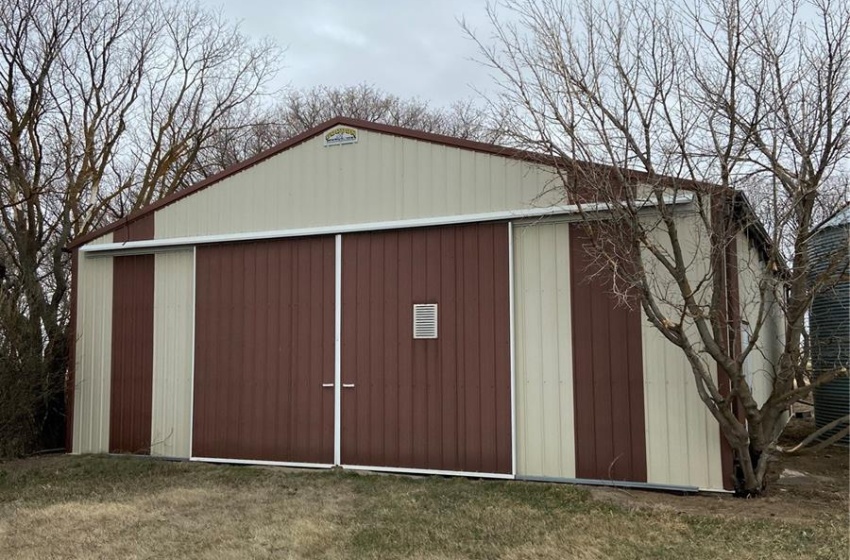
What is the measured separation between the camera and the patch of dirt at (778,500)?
18.0 feet

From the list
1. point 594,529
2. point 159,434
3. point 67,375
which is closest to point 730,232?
point 594,529

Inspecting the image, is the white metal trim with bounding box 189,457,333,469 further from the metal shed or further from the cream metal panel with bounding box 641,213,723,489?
the cream metal panel with bounding box 641,213,723,489

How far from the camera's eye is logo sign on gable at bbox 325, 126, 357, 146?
7871 millimetres

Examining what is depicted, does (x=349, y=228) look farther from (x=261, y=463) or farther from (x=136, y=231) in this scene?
(x=136, y=231)

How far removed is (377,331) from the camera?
758cm

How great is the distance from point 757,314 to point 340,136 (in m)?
5.55

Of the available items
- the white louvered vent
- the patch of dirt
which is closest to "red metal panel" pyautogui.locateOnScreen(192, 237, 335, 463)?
the white louvered vent

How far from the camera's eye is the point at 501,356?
7055 mm

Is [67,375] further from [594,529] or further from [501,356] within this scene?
[594,529]

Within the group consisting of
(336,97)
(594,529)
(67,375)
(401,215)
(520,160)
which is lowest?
(594,529)

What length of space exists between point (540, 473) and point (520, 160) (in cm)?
311

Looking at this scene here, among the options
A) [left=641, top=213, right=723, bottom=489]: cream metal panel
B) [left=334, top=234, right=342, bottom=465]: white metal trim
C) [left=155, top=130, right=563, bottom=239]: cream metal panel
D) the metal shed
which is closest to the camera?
[left=641, top=213, right=723, bottom=489]: cream metal panel

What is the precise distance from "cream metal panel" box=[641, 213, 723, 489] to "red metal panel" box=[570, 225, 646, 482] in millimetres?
95

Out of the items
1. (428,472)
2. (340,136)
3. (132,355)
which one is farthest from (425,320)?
(132,355)
